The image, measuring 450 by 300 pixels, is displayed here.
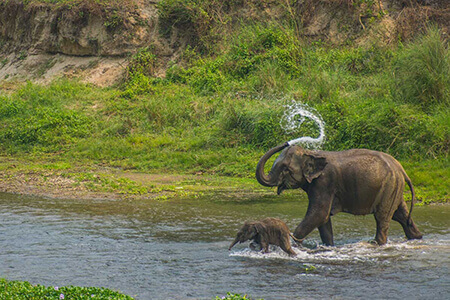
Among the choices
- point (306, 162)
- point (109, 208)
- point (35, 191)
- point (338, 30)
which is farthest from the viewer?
point (338, 30)

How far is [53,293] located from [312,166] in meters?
Result: 3.69

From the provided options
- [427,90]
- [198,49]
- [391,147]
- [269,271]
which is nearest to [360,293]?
[269,271]

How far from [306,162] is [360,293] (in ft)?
6.90

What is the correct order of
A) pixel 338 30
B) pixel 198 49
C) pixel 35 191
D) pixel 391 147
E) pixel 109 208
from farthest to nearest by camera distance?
1. pixel 198 49
2. pixel 338 30
3. pixel 391 147
4. pixel 35 191
5. pixel 109 208

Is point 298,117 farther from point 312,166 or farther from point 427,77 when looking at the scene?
point 312,166

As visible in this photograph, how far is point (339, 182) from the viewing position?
8.16 m

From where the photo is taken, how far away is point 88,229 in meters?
9.35

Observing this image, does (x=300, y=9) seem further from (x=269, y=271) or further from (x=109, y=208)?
(x=269, y=271)

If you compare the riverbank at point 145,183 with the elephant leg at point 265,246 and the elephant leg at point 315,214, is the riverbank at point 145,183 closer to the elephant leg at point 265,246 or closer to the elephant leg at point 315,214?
the elephant leg at point 315,214

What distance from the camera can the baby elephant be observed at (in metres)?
7.84

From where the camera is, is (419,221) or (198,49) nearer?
(419,221)

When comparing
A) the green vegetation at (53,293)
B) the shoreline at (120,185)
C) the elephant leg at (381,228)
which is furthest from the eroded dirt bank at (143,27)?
the green vegetation at (53,293)

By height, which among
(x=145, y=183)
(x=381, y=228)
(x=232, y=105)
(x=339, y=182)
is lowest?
(x=145, y=183)

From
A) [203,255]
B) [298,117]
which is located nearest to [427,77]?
[298,117]
